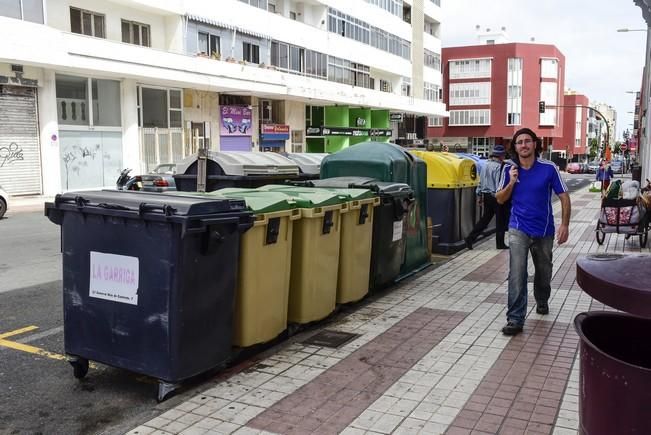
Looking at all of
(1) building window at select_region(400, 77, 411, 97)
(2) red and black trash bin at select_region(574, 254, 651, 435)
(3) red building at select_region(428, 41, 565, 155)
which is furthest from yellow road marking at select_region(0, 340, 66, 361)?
(3) red building at select_region(428, 41, 565, 155)

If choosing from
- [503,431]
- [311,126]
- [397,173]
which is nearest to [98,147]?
[311,126]

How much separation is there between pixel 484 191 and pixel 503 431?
7795 mm

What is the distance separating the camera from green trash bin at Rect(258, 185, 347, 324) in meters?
5.58

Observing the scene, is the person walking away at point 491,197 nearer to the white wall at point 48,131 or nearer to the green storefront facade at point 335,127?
the white wall at point 48,131

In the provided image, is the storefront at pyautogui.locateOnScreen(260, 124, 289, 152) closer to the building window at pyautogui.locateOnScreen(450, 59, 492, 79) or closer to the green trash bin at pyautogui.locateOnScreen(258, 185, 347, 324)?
the green trash bin at pyautogui.locateOnScreen(258, 185, 347, 324)

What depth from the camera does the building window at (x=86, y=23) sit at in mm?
23766

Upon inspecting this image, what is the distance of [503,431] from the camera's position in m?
3.84

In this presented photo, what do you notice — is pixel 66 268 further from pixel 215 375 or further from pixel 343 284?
pixel 343 284

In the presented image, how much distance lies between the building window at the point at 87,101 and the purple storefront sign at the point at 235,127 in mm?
6278

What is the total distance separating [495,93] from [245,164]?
69622 mm

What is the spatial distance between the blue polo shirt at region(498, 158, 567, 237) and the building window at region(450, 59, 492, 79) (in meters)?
71.5

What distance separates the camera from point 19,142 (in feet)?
71.4

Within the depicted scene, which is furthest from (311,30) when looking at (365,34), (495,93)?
(495,93)

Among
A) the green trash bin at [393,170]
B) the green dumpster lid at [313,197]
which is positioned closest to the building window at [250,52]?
the green trash bin at [393,170]
